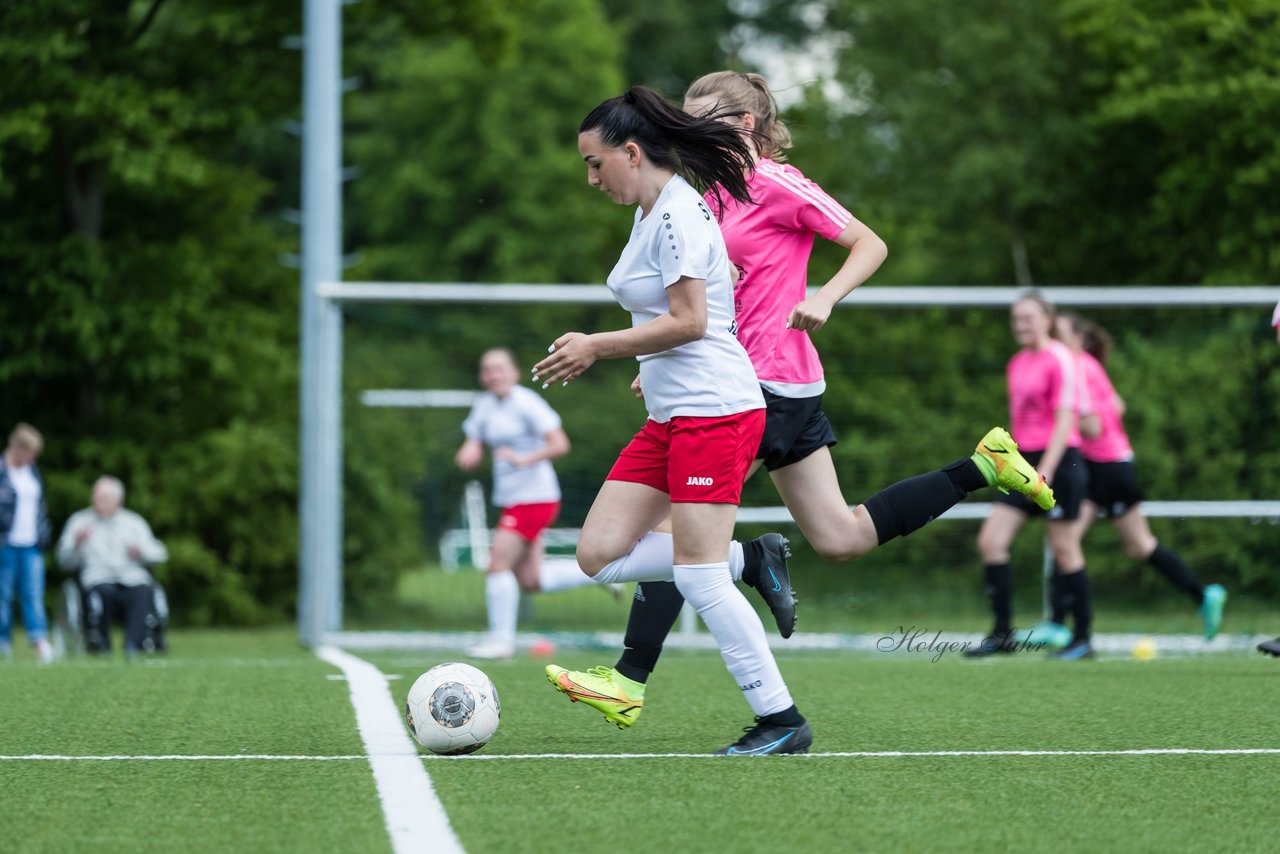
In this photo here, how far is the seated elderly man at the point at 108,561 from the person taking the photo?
39.0 ft

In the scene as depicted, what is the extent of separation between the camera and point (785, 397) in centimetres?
519

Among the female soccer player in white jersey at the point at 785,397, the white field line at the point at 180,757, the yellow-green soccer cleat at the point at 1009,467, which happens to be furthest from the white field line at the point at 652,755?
the yellow-green soccer cleat at the point at 1009,467

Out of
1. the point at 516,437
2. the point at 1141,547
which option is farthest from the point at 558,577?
the point at 1141,547

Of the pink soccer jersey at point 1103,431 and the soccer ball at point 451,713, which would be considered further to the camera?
the pink soccer jersey at point 1103,431

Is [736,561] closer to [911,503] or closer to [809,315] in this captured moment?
[911,503]

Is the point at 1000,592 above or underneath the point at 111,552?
underneath

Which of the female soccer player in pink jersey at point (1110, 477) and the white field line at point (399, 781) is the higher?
the female soccer player in pink jersey at point (1110, 477)

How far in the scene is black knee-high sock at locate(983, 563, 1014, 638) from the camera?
9.42 meters

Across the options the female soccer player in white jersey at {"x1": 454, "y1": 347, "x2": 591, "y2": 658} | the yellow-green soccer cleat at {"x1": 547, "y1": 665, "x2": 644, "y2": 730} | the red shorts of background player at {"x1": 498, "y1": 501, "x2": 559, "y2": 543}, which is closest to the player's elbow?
the yellow-green soccer cleat at {"x1": 547, "y1": 665, "x2": 644, "y2": 730}

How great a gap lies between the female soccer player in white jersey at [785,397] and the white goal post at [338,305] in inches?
207

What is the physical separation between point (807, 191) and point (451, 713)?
187 centimetres

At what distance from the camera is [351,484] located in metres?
15.1

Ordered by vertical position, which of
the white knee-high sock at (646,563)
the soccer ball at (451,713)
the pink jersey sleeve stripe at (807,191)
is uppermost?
the pink jersey sleeve stripe at (807,191)

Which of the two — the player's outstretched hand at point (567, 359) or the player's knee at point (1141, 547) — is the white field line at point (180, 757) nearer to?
the player's outstretched hand at point (567, 359)
